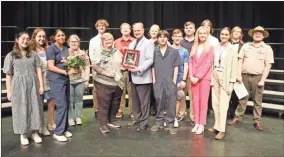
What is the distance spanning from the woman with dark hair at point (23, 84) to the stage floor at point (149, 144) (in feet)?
0.97

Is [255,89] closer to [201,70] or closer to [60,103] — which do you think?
[201,70]

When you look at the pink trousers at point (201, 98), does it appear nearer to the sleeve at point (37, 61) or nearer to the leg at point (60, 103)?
the leg at point (60, 103)

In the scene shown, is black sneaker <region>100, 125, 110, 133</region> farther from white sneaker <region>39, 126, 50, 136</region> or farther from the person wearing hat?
the person wearing hat

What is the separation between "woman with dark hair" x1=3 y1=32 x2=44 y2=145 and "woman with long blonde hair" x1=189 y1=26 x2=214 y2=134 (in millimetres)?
1906

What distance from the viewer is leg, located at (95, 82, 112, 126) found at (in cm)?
434

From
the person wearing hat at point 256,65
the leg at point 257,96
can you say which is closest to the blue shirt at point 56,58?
the person wearing hat at point 256,65

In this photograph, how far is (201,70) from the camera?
4.20m

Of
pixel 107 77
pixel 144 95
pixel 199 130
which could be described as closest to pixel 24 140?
pixel 107 77

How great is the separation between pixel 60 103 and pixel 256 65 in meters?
2.72

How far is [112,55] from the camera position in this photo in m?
4.27

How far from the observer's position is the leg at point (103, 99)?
434 cm

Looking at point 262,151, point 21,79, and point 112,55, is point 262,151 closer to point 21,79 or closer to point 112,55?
point 112,55

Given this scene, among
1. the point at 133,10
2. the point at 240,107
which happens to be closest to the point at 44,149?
the point at 240,107

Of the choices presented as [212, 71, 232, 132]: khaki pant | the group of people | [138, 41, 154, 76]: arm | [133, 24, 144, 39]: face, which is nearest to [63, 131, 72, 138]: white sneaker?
the group of people
